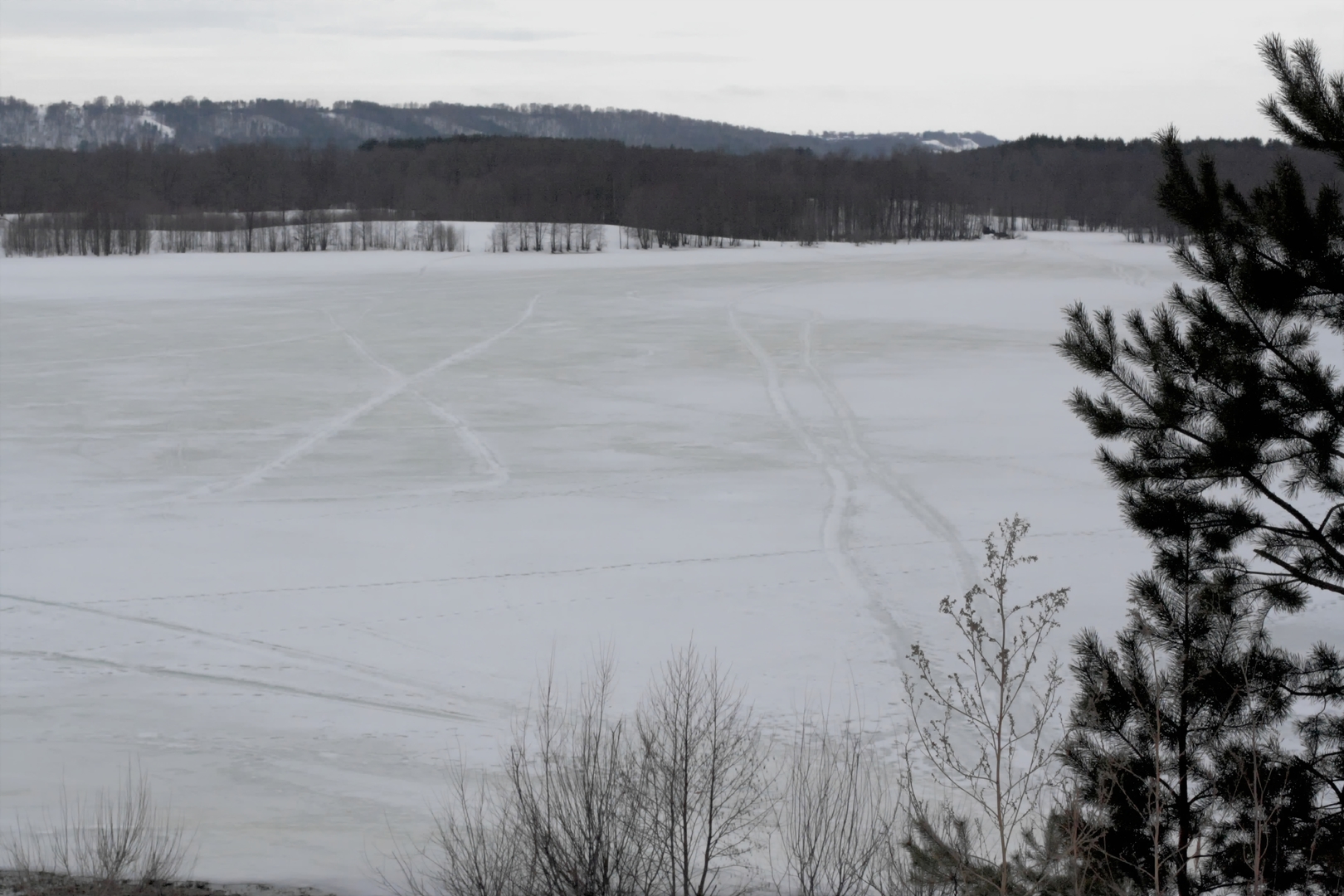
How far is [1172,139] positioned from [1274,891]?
107 inches

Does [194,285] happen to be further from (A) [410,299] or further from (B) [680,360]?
(B) [680,360]

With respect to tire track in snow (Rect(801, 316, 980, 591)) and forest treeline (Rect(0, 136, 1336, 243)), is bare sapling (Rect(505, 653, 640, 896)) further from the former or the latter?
forest treeline (Rect(0, 136, 1336, 243))

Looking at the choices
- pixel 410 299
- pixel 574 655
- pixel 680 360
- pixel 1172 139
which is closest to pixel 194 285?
pixel 410 299

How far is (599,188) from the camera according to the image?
97188 millimetres

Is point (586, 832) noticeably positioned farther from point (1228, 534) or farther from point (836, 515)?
point (836, 515)

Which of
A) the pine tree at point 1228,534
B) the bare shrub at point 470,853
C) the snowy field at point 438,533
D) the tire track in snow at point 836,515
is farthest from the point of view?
the tire track in snow at point 836,515

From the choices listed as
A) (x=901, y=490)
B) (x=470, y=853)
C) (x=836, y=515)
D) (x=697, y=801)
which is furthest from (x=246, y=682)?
(x=901, y=490)

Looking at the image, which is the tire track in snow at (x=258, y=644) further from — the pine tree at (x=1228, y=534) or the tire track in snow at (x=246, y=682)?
the pine tree at (x=1228, y=534)

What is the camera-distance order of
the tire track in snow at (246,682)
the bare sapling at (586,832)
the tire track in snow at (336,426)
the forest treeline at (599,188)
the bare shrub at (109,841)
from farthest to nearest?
the forest treeline at (599,188)
the tire track in snow at (336,426)
the tire track in snow at (246,682)
the bare shrub at (109,841)
the bare sapling at (586,832)

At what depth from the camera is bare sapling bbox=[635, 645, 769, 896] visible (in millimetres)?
5074

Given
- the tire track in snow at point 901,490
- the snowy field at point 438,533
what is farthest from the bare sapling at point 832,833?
the tire track in snow at point 901,490

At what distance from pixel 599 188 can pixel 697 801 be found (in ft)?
310

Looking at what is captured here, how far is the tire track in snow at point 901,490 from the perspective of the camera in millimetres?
10789

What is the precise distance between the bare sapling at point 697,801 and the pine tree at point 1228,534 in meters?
1.48
